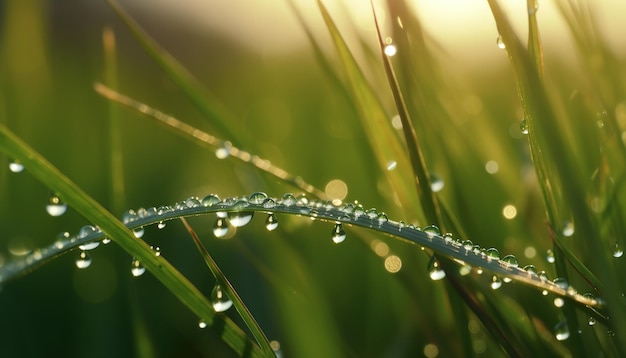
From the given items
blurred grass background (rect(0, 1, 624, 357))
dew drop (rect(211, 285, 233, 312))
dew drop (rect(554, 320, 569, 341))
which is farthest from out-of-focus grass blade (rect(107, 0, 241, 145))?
dew drop (rect(554, 320, 569, 341))

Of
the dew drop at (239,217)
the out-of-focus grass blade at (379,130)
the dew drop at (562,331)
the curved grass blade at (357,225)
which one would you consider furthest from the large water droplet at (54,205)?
the dew drop at (562,331)

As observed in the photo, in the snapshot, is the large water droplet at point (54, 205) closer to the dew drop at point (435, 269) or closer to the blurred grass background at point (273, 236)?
the blurred grass background at point (273, 236)

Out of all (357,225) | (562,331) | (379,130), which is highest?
(379,130)

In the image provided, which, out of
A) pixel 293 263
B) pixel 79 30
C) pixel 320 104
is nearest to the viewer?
pixel 293 263

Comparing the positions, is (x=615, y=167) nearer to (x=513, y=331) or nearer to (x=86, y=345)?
(x=513, y=331)

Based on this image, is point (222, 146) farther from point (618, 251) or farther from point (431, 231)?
point (618, 251)

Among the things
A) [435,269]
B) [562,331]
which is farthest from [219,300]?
Result: [562,331]

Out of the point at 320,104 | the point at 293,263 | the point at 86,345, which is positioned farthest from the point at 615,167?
the point at 320,104
